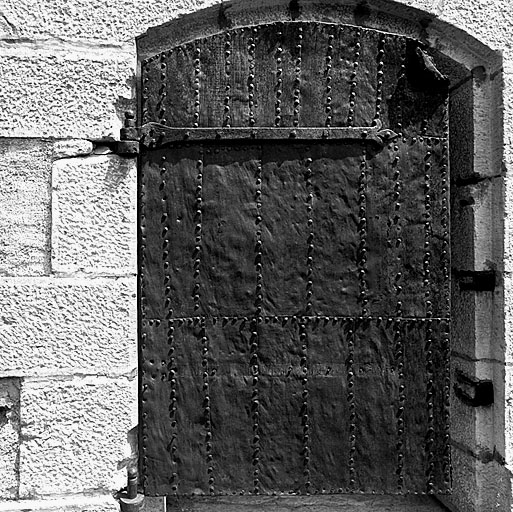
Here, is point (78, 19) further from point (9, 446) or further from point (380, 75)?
point (9, 446)

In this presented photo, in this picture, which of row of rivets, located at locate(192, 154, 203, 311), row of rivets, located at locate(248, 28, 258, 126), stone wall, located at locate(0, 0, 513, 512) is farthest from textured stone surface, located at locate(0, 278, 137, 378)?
row of rivets, located at locate(248, 28, 258, 126)

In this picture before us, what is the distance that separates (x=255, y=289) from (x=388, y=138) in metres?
0.68

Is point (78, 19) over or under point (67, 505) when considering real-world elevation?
over

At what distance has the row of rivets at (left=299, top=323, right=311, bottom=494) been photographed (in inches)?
85.2

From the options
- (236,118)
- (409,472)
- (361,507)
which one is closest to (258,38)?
(236,118)

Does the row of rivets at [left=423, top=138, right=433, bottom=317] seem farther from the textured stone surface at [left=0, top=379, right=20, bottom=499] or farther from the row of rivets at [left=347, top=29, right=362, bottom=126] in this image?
the textured stone surface at [left=0, top=379, right=20, bottom=499]

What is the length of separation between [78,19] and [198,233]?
31.0 inches

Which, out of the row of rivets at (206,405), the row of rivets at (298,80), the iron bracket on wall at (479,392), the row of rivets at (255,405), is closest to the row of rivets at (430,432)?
the iron bracket on wall at (479,392)

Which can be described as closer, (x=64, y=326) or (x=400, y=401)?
(x=64, y=326)

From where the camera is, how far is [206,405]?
2164mm

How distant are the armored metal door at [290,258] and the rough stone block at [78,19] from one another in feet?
0.51

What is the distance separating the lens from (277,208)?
7.09ft

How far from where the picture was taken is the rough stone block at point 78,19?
2.07 meters

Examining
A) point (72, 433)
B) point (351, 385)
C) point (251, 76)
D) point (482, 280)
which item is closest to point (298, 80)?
point (251, 76)
